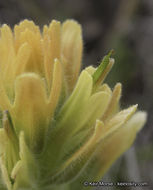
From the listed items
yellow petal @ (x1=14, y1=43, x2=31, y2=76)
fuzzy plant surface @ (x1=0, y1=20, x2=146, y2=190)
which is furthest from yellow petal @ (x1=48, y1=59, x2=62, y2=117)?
yellow petal @ (x1=14, y1=43, x2=31, y2=76)

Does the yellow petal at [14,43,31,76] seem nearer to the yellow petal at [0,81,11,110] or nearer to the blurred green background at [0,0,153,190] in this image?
the yellow petal at [0,81,11,110]

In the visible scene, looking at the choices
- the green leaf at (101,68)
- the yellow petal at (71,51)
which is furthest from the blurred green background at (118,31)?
Answer: the green leaf at (101,68)

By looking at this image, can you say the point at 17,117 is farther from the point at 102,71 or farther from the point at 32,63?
the point at 102,71

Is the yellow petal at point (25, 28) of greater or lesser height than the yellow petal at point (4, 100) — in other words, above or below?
above

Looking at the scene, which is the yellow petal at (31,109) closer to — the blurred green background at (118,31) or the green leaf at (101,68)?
the green leaf at (101,68)

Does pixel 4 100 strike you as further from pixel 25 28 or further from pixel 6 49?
pixel 25 28

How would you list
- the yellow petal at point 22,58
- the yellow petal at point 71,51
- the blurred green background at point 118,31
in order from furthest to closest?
the blurred green background at point 118,31 → the yellow petal at point 71,51 → the yellow petal at point 22,58

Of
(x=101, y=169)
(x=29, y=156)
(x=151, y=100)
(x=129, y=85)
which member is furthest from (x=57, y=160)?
(x=129, y=85)
